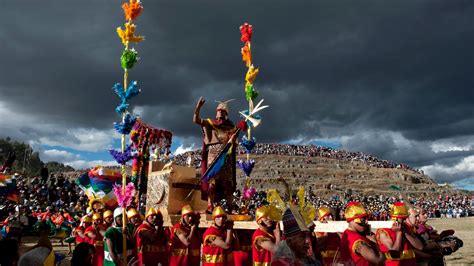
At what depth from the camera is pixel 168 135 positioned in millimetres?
17984

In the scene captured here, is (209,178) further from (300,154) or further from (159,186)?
(300,154)

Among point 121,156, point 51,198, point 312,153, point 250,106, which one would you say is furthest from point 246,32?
point 312,153

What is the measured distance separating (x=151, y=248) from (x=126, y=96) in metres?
2.93

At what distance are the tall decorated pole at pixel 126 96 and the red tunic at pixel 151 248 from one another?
1.90 ft

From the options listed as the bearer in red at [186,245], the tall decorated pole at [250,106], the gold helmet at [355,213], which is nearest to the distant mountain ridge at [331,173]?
the tall decorated pole at [250,106]

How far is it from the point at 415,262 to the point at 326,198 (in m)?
51.3

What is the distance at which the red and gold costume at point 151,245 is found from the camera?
24.6 ft

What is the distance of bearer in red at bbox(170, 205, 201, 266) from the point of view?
7.48m

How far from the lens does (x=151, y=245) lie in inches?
303

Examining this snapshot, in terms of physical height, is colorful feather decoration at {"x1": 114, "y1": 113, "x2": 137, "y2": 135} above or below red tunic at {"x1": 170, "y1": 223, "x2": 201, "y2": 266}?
above

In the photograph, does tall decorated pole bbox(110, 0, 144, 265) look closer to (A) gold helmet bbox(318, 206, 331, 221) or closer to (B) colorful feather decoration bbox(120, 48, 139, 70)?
(B) colorful feather decoration bbox(120, 48, 139, 70)

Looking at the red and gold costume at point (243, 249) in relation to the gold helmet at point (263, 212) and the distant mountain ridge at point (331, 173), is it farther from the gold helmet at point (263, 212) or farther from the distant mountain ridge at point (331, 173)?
the distant mountain ridge at point (331, 173)

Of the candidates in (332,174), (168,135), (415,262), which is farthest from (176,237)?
(332,174)

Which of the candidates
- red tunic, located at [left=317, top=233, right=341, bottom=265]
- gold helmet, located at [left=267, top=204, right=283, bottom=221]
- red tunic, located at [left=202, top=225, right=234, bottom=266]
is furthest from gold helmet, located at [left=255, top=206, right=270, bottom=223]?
red tunic, located at [left=317, top=233, right=341, bottom=265]
